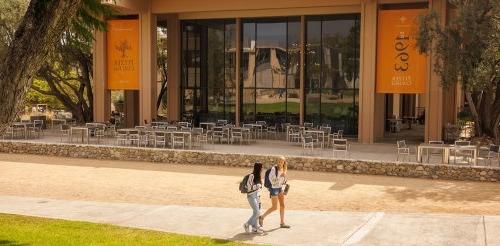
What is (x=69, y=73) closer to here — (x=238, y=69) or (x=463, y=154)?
(x=238, y=69)

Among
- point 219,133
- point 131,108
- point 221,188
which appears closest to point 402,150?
point 219,133

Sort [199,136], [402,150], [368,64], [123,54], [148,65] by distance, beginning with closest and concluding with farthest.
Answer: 1. [402,150]
2. [199,136]
3. [368,64]
4. [148,65]
5. [123,54]

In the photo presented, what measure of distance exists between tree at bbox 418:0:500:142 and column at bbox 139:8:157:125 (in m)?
13.7

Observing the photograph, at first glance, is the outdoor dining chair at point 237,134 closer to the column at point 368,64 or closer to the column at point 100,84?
the column at point 368,64

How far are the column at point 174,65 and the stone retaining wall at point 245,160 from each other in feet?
33.3

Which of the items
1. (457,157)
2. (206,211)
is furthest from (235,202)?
(457,157)

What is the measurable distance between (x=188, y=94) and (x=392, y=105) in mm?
11667

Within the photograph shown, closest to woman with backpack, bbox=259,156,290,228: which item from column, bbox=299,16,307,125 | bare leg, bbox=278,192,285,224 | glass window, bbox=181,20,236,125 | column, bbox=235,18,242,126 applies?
bare leg, bbox=278,192,285,224

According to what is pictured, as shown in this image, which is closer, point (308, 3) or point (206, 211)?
point (206, 211)

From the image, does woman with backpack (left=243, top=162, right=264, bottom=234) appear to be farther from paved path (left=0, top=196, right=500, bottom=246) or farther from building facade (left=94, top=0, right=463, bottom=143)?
building facade (left=94, top=0, right=463, bottom=143)

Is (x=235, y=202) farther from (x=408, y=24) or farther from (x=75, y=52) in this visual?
(x=75, y=52)

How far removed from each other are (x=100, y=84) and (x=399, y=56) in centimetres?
1541

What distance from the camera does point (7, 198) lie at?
14391 millimetres

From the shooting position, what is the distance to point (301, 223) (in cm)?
1153
